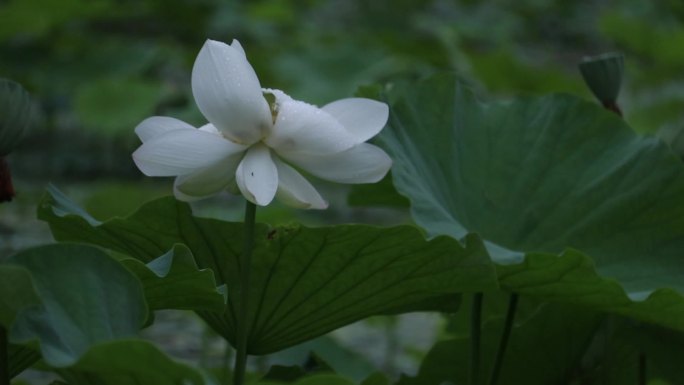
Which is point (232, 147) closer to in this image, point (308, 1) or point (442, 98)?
point (442, 98)

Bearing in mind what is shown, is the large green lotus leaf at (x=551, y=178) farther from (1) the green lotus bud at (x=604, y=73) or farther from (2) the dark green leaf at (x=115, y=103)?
(2) the dark green leaf at (x=115, y=103)

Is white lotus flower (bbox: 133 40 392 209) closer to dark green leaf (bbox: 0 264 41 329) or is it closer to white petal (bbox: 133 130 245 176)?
white petal (bbox: 133 130 245 176)

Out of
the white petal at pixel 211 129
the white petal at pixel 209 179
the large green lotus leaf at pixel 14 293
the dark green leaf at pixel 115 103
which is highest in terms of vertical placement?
the white petal at pixel 211 129

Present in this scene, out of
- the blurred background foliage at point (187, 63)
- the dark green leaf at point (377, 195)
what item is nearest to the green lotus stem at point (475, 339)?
the dark green leaf at point (377, 195)

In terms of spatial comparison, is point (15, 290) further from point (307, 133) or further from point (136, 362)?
point (307, 133)

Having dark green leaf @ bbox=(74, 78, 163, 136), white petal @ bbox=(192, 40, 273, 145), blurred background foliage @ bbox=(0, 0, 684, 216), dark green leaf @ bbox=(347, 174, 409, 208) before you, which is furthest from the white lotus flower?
dark green leaf @ bbox=(74, 78, 163, 136)

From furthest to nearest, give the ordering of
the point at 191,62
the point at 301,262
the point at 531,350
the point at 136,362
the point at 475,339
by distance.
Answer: the point at 191,62, the point at 531,350, the point at 475,339, the point at 301,262, the point at 136,362

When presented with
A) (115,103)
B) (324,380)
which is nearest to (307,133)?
(324,380)
